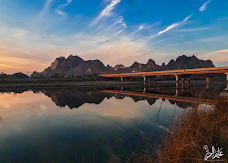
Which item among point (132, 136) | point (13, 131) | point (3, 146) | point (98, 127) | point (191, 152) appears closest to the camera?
point (191, 152)

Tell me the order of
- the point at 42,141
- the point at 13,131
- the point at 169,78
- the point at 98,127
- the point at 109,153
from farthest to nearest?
the point at 169,78
the point at 98,127
the point at 13,131
the point at 42,141
the point at 109,153

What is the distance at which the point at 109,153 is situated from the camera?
6.74 m

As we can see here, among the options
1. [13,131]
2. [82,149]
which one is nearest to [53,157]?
[82,149]

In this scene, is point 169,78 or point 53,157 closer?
point 53,157

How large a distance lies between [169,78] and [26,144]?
15149 cm

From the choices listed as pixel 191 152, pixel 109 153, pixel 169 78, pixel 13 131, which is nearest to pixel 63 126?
pixel 13 131

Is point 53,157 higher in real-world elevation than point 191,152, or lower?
lower

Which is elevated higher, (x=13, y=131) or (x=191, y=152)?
(x=191, y=152)

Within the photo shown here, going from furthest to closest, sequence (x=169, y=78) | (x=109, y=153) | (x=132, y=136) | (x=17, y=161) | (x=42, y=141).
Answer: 1. (x=169, y=78)
2. (x=132, y=136)
3. (x=42, y=141)
4. (x=109, y=153)
5. (x=17, y=161)

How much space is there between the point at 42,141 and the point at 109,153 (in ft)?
15.0

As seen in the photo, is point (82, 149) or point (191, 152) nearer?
point (191, 152)

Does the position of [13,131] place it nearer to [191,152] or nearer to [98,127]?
[98,127]

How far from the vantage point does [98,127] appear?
10.5 meters

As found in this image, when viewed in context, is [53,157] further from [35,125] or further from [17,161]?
[35,125]
